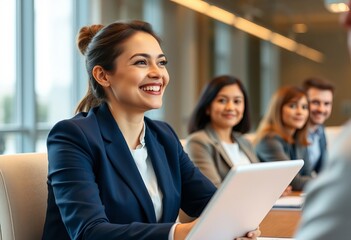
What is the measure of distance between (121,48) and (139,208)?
469 millimetres

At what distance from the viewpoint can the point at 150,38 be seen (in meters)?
2.14

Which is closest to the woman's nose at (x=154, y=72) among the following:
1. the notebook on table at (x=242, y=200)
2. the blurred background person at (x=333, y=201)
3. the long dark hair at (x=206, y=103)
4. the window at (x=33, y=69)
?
the notebook on table at (x=242, y=200)

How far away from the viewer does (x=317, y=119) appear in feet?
17.5

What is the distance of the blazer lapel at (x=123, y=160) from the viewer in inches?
77.0

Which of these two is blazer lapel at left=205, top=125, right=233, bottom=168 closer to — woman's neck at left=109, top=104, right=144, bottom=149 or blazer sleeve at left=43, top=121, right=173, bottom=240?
woman's neck at left=109, top=104, right=144, bottom=149

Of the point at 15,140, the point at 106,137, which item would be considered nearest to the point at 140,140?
the point at 106,137

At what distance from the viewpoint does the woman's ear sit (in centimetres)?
214

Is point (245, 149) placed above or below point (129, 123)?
below

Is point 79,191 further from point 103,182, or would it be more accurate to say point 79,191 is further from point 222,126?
point 222,126

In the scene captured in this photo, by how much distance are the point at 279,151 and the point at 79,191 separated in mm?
2764

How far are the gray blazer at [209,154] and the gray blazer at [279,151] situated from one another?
27.0 inches

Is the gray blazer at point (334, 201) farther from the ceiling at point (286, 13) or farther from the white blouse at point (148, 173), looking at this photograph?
the ceiling at point (286, 13)

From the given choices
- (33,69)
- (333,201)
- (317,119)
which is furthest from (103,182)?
(33,69)

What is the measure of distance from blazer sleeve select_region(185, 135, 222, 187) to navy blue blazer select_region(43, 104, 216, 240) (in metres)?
1.41
